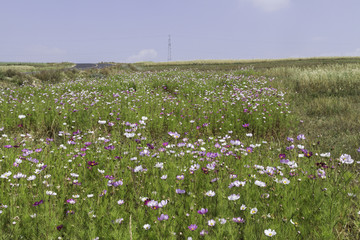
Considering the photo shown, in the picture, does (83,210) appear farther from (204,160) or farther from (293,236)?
(293,236)

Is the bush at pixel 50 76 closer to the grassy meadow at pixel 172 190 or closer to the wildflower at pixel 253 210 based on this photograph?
the grassy meadow at pixel 172 190

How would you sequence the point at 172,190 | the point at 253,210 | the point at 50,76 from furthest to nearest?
the point at 50,76 → the point at 172,190 → the point at 253,210

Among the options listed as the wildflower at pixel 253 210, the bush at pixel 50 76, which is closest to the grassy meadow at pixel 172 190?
the wildflower at pixel 253 210

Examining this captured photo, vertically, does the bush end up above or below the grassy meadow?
above

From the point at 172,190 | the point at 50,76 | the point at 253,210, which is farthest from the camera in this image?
the point at 50,76

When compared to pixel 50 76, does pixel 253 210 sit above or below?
below

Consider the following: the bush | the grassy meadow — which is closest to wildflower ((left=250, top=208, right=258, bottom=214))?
the grassy meadow

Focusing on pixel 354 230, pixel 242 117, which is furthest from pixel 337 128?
pixel 354 230

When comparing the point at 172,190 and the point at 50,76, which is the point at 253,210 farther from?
the point at 50,76

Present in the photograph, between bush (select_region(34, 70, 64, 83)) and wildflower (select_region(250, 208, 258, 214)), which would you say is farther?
bush (select_region(34, 70, 64, 83))

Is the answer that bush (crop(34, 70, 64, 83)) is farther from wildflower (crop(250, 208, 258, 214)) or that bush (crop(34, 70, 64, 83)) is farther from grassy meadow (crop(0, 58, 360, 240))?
wildflower (crop(250, 208, 258, 214))

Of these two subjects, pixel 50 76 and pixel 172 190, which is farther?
pixel 50 76

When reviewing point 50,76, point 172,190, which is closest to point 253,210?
point 172,190

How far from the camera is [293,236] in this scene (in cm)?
218
